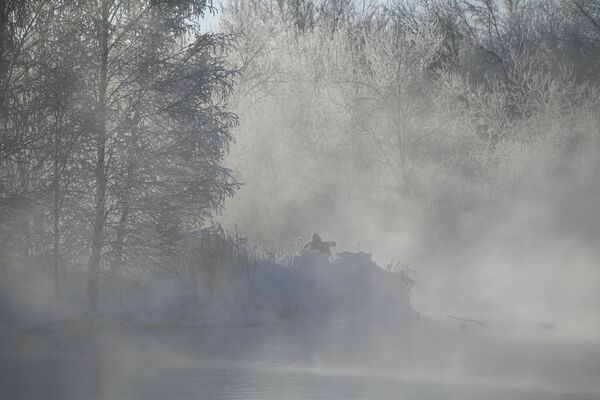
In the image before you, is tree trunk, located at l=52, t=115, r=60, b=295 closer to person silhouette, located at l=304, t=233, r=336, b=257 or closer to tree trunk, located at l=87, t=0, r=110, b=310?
tree trunk, located at l=87, t=0, r=110, b=310

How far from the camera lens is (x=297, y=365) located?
46.0 ft

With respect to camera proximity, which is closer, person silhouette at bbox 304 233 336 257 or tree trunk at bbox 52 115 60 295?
tree trunk at bbox 52 115 60 295

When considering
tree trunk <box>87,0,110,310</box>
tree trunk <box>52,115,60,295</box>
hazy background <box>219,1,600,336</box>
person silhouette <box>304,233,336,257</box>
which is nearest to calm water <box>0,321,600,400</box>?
tree trunk <box>52,115,60,295</box>

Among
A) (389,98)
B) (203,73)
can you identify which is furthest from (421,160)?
(203,73)

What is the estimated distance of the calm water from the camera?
38.3ft

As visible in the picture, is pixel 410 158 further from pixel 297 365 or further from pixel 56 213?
pixel 297 365

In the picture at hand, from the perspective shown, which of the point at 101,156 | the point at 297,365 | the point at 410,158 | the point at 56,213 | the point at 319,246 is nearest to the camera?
the point at 297,365

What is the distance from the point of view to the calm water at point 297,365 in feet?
38.3

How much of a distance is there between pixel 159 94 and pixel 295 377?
869cm

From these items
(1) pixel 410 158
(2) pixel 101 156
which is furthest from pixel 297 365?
(1) pixel 410 158

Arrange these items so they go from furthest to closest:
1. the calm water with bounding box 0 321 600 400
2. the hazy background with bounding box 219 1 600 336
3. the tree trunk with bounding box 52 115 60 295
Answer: the hazy background with bounding box 219 1 600 336 → the tree trunk with bounding box 52 115 60 295 → the calm water with bounding box 0 321 600 400

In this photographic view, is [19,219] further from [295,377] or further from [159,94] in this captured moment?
[295,377]

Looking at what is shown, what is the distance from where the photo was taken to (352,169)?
3812 cm

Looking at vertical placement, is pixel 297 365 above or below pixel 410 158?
below
